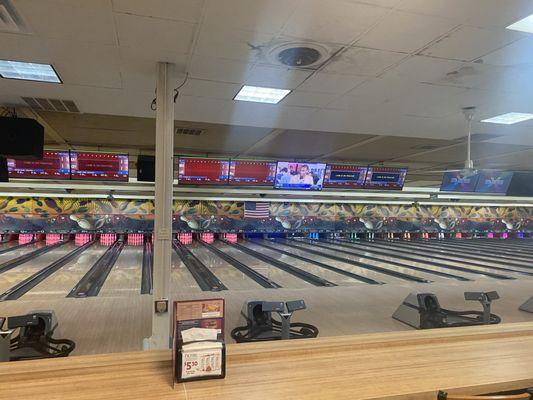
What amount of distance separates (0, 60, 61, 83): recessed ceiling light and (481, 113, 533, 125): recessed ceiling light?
4838 mm

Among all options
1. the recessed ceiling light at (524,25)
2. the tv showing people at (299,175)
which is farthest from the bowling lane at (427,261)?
the recessed ceiling light at (524,25)

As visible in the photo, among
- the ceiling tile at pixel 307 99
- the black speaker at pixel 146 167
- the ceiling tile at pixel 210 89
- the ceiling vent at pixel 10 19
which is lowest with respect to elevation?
the black speaker at pixel 146 167

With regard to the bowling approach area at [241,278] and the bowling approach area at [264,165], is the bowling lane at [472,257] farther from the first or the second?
the bowling approach area at [264,165]

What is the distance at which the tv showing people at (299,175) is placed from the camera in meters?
7.56

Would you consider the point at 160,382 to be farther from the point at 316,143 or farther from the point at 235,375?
the point at 316,143

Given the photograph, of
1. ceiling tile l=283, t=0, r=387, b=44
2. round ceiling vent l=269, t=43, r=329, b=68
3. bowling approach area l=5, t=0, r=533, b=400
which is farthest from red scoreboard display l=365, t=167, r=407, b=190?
ceiling tile l=283, t=0, r=387, b=44

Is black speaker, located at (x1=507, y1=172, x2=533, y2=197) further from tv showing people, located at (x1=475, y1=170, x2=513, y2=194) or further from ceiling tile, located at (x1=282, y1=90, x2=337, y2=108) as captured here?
ceiling tile, located at (x1=282, y1=90, x2=337, y2=108)

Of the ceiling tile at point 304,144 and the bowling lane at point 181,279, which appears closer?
the ceiling tile at point 304,144

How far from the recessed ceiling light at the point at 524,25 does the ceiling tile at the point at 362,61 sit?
0.69 m

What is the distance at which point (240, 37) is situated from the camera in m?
2.62

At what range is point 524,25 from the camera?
7.92ft

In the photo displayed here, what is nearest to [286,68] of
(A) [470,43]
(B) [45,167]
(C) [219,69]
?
(C) [219,69]

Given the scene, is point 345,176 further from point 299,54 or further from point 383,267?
point 299,54

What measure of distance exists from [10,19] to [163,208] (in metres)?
1.65
